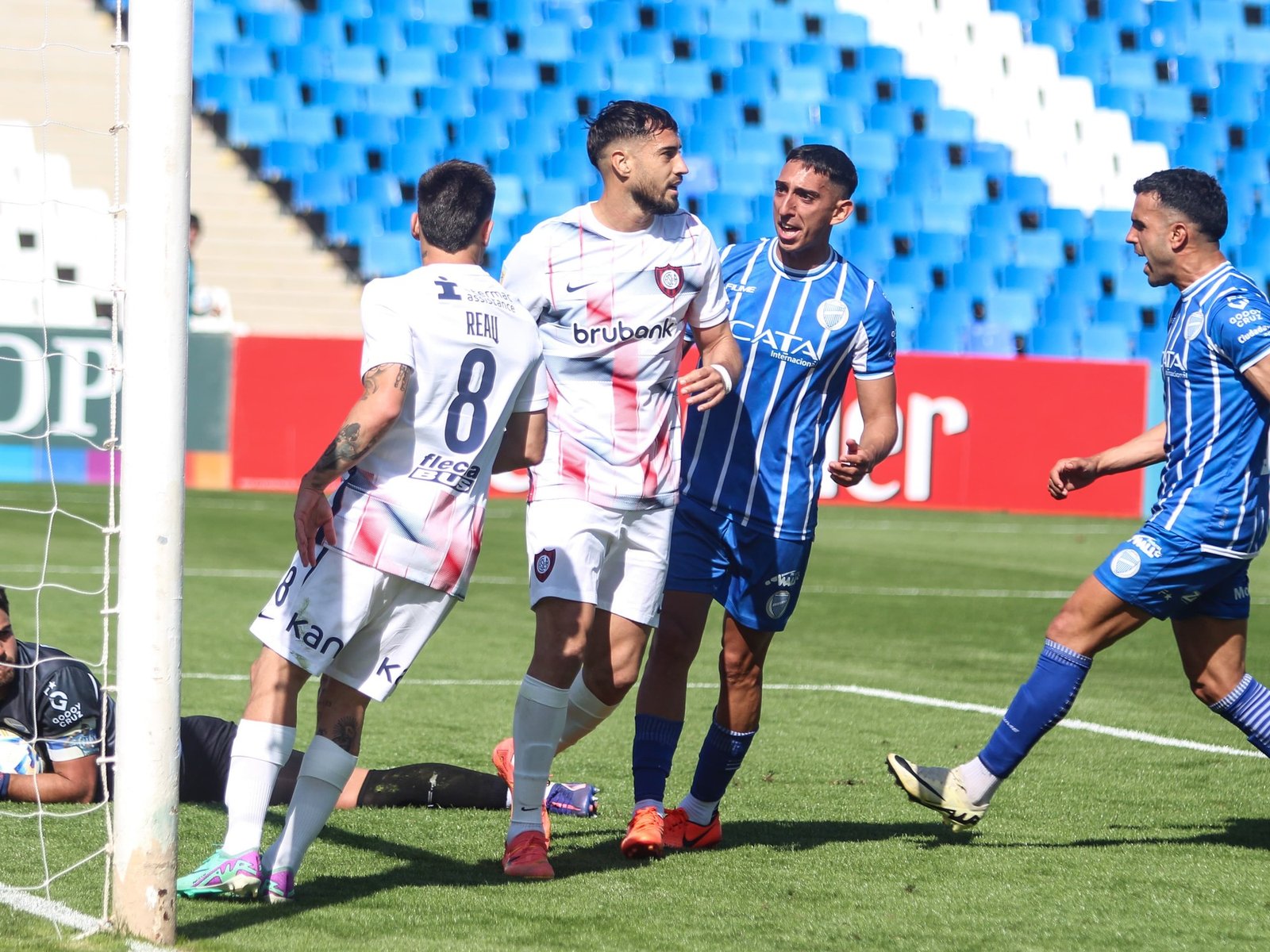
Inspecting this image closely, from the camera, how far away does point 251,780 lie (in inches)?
134

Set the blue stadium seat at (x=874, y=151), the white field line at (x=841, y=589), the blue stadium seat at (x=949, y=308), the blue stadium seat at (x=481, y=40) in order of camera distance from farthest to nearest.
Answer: the blue stadium seat at (x=874, y=151) → the blue stadium seat at (x=481, y=40) → the blue stadium seat at (x=949, y=308) → the white field line at (x=841, y=589)

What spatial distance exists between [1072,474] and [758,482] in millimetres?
886

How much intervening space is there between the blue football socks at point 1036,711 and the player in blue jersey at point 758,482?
640mm

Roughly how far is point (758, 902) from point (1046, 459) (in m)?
12.8

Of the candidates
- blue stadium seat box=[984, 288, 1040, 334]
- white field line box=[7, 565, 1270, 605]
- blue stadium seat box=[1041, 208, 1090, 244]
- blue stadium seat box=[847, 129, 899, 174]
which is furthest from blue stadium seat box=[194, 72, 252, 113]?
blue stadium seat box=[1041, 208, 1090, 244]

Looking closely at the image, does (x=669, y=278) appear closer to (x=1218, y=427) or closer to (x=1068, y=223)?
(x=1218, y=427)

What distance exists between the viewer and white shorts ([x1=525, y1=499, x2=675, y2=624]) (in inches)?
152

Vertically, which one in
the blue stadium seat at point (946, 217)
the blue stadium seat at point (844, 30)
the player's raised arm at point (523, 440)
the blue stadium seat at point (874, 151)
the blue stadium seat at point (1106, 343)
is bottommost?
the blue stadium seat at point (1106, 343)

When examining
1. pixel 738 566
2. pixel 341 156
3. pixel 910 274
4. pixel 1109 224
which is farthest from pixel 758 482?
pixel 1109 224

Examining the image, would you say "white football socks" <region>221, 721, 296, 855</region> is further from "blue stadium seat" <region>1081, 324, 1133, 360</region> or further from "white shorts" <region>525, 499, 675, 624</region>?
"blue stadium seat" <region>1081, 324, 1133, 360</region>

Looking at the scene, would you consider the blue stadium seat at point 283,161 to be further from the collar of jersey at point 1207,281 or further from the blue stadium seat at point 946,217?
the collar of jersey at point 1207,281

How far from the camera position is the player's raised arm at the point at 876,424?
423 cm

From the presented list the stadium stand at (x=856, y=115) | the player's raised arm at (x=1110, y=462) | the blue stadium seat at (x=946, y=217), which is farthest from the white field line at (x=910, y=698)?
the blue stadium seat at (x=946, y=217)

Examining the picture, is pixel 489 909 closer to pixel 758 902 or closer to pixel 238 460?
pixel 758 902
